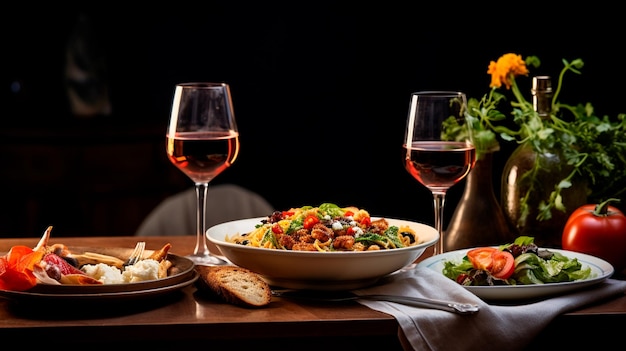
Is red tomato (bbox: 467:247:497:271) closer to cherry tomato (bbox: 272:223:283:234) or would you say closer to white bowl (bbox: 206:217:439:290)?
white bowl (bbox: 206:217:439:290)

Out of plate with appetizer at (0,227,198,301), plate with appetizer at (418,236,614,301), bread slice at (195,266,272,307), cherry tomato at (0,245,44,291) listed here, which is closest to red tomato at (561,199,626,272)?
plate with appetizer at (418,236,614,301)

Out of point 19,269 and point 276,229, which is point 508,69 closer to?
point 276,229

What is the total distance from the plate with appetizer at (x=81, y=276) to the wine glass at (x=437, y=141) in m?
0.46

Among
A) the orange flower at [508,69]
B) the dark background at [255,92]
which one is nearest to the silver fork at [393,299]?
the orange flower at [508,69]

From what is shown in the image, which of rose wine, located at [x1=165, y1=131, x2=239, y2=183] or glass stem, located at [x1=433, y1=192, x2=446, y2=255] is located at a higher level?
rose wine, located at [x1=165, y1=131, x2=239, y2=183]

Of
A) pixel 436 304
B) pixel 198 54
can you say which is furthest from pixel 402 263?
pixel 198 54

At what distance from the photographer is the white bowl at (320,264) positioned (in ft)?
4.85

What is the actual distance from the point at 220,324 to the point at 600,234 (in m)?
0.76

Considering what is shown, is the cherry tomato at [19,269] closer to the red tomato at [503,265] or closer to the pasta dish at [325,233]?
the pasta dish at [325,233]

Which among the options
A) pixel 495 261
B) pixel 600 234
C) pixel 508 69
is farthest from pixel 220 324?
pixel 508 69

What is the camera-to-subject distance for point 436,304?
4.82 feet

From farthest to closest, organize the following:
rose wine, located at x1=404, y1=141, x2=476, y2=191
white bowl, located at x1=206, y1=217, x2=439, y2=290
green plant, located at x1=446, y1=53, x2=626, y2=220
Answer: green plant, located at x1=446, y1=53, x2=626, y2=220, rose wine, located at x1=404, y1=141, x2=476, y2=191, white bowl, located at x1=206, y1=217, x2=439, y2=290

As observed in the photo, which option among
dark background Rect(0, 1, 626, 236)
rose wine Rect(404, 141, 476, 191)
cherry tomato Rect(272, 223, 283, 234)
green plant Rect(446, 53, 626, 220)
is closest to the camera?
cherry tomato Rect(272, 223, 283, 234)

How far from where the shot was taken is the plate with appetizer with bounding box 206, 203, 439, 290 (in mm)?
1488
